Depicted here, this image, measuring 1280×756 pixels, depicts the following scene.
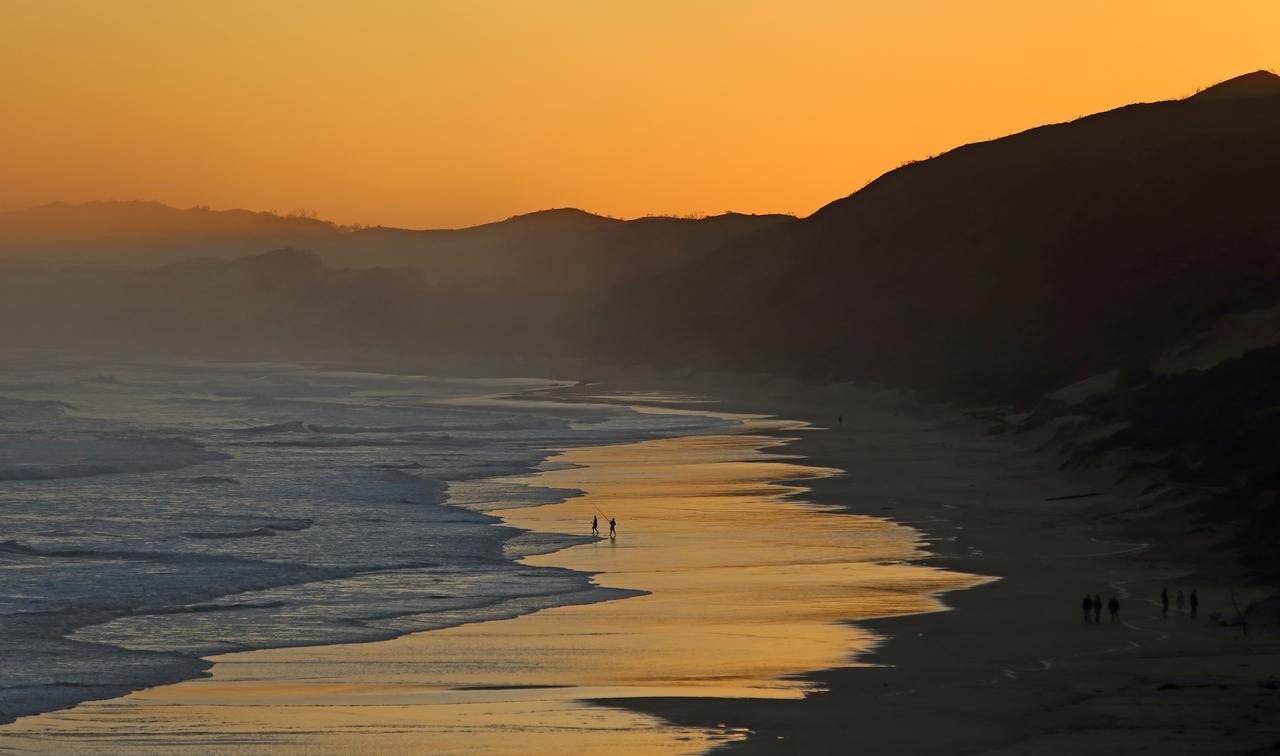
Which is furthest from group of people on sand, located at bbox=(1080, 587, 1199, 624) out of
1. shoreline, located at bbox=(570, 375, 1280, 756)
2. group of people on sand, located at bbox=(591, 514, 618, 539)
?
group of people on sand, located at bbox=(591, 514, 618, 539)

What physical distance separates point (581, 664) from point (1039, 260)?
136m

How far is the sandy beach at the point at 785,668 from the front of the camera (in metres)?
21.0

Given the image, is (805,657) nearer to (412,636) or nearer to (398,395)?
(412,636)

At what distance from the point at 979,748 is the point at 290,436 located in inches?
2514

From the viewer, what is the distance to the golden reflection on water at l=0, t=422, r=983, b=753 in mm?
21078

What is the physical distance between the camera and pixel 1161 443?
53375mm

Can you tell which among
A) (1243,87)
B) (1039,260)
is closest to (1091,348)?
(1039,260)

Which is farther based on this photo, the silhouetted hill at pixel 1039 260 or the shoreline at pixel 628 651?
the silhouetted hill at pixel 1039 260

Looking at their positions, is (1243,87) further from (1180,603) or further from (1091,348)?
(1180,603)

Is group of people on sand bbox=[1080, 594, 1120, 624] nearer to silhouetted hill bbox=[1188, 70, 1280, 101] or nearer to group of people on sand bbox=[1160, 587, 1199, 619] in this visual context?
group of people on sand bbox=[1160, 587, 1199, 619]

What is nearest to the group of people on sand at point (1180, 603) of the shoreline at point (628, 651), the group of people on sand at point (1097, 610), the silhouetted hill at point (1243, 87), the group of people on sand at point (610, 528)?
the group of people on sand at point (1097, 610)

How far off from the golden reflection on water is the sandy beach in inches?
2.4

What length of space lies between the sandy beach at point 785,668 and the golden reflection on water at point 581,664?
60 mm

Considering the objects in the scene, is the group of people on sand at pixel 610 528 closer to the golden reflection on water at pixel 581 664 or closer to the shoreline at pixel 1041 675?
the golden reflection on water at pixel 581 664
